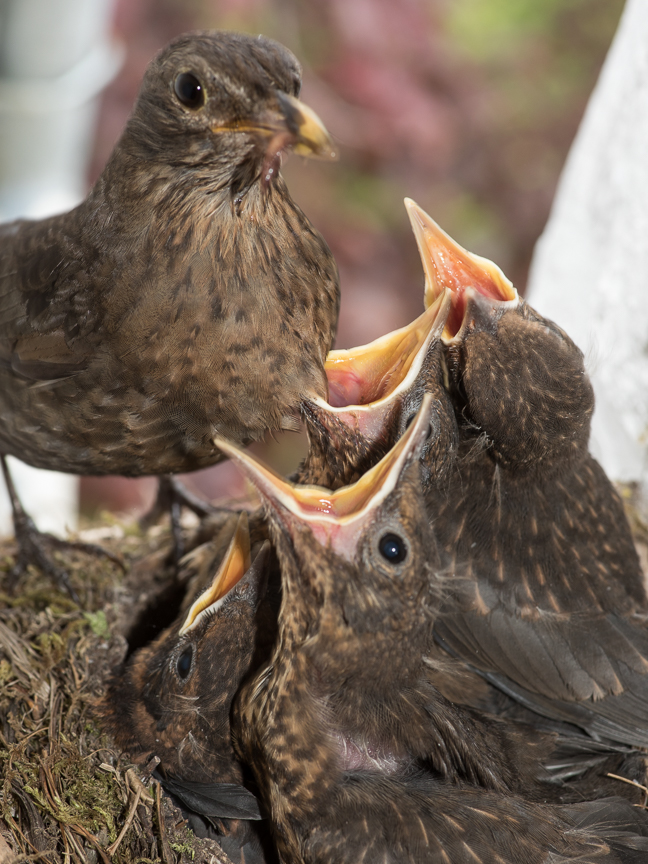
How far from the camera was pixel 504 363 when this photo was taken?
1962 millimetres

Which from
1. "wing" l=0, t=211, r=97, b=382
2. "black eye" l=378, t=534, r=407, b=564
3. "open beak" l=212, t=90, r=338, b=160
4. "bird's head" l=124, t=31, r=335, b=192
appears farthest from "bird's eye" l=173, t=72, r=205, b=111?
"black eye" l=378, t=534, r=407, b=564

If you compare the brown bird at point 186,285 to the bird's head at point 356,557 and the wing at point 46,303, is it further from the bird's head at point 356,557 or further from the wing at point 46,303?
the bird's head at point 356,557

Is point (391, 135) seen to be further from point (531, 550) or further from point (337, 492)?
point (337, 492)

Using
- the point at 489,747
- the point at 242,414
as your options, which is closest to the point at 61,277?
the point at 242,414

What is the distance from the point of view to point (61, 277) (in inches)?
82.6

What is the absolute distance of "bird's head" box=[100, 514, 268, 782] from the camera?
2.08 m

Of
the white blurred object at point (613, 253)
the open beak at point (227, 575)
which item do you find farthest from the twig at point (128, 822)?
the white blurred object at point (613, 253)

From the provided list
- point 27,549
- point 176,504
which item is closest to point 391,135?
point 176,504

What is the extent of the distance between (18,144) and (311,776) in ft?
9.78

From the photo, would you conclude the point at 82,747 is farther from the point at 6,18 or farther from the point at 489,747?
the point at 6,18

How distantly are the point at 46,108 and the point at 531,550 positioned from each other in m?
2.61

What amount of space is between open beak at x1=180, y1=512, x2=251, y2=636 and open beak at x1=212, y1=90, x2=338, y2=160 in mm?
973

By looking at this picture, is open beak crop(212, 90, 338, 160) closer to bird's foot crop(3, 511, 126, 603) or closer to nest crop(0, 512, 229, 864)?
nest crop(0, 512, 229, 864)

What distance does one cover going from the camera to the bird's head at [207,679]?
2.08 metres
